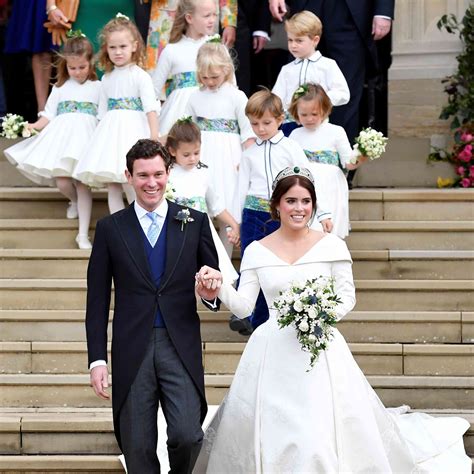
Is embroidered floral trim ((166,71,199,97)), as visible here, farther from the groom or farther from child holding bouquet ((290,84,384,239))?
the groom

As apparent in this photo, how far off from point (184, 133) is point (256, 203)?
0.65 metres

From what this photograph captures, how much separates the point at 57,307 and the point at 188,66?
6.97ft

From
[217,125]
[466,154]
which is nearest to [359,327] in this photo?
[217,125]

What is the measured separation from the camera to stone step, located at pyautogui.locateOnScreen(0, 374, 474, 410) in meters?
8.62

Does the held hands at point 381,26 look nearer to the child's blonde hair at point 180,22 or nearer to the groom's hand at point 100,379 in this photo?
the child's blonde hair at point 180,22

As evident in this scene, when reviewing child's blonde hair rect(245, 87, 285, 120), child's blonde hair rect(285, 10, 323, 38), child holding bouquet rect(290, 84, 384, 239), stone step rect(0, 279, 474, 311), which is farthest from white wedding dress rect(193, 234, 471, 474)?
child's blonde hair rect(285, 10, 323, 38)

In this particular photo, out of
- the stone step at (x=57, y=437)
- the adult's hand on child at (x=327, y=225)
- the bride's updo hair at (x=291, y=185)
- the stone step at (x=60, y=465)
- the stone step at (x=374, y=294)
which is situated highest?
the bride's updo hair at (x=291, y=185)

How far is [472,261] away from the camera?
9867 mm

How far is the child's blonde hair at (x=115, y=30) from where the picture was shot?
1000cm

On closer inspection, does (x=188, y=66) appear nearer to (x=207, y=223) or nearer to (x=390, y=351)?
(x=390, y=351)

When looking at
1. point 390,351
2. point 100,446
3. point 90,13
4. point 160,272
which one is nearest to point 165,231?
point 160,272

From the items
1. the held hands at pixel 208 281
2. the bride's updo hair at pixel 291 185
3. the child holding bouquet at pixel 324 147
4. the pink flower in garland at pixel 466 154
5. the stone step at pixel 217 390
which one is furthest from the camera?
the pink flower in garland at pixel 466 154

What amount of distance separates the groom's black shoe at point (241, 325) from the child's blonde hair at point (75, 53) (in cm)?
261

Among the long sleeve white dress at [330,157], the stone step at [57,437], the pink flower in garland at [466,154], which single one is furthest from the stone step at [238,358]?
the pink flower in garland at [466,154]
